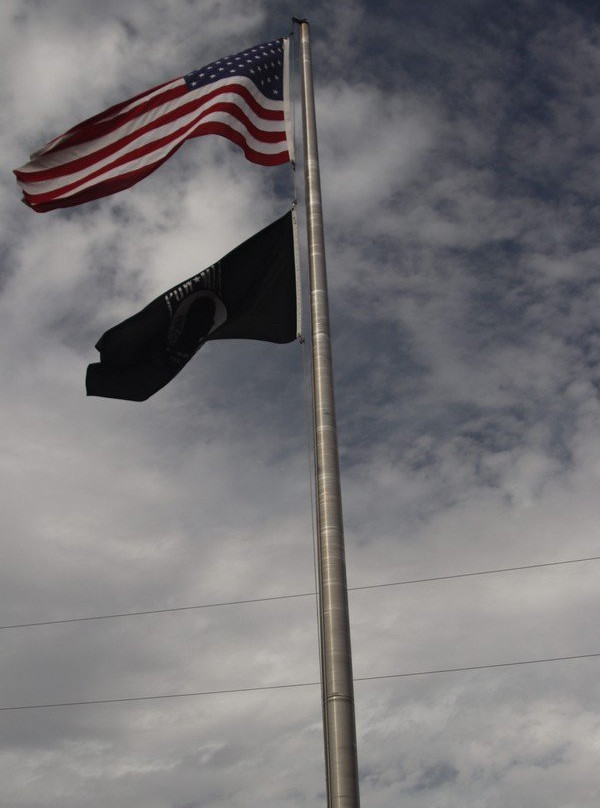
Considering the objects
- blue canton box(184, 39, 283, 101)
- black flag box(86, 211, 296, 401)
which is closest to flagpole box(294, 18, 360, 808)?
black flag box(86, 211, 296, 401)

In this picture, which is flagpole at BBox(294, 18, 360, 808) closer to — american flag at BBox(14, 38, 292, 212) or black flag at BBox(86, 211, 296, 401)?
black flag at BBox(86, 211, 296, 401)

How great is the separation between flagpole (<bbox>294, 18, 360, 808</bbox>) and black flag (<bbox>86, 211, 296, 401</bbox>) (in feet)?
3.33

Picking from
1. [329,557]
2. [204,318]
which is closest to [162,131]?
[204,318]

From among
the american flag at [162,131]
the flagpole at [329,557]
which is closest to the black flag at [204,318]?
the flagpole at [329,557]

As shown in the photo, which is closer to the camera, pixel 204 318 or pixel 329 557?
pixel 329 557

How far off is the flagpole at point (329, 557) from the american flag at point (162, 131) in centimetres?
212

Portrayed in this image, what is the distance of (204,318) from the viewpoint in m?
14.8

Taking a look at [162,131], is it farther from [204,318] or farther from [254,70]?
[204,318]

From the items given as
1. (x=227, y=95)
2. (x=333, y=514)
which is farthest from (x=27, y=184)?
(x=333, y=514)

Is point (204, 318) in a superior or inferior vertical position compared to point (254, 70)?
inferior

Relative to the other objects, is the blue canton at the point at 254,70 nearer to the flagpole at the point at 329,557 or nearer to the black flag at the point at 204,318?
the flagpole at the point at 329,557

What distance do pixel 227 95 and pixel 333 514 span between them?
8889 millimetres

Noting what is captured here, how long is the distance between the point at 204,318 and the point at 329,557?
5.46 m

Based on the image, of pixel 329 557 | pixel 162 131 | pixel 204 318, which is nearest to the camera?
pixel 329 557
